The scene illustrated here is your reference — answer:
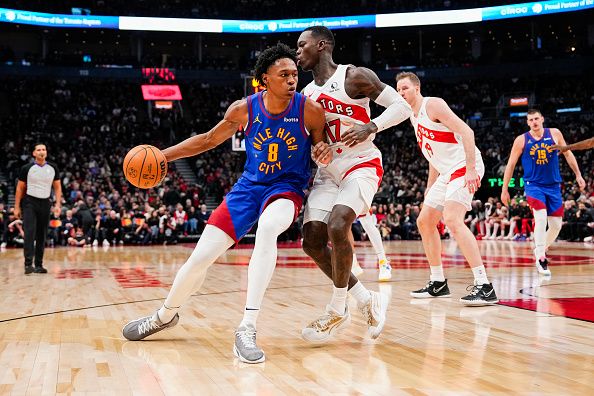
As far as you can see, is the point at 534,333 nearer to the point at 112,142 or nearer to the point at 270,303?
the point at 270,303

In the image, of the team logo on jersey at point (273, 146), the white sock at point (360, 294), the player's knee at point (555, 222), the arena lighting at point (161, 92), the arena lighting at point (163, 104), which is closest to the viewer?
the team logo on jersey at point (273, 146)

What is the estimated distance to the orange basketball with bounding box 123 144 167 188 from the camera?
12.6ft

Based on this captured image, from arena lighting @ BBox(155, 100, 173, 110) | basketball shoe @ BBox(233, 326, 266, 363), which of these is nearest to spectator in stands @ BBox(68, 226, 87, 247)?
basketball shoe @ BBox(233, 326, 266, 363)

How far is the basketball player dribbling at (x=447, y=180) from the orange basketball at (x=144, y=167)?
263 centimetres

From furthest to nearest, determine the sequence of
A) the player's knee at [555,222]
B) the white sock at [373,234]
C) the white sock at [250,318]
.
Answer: the player's knee at [555,222] < the white sock at [373,234] < the white sock at [250,318]

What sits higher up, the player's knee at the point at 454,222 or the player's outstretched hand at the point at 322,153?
the player's outstretched hand at the point at 322,153

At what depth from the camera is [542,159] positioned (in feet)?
26.8

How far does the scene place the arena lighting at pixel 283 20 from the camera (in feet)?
98.5

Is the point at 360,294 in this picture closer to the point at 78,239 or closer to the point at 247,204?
the point at 247,204

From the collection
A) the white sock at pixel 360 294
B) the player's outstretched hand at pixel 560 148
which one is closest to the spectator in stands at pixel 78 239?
the player's outstretched hand at pixel 560 148

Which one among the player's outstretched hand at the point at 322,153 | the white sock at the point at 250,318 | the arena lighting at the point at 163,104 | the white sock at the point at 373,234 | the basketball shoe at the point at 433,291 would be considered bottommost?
the basketball shoe at the point at 433,291

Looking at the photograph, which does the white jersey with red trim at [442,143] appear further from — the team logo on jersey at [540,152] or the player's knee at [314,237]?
the team logo on jersey at [540,152]

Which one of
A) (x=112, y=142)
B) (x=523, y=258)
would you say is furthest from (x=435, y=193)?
(x=112, y=142)

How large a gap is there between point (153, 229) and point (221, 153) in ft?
35.7
